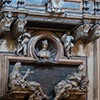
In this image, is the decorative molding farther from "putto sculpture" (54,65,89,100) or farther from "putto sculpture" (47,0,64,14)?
"putto sculpture" (47,0,64,14)

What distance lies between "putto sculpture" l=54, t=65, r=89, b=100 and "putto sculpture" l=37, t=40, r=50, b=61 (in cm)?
52

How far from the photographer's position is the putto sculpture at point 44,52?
27.9 ft

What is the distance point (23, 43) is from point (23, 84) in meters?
0.80

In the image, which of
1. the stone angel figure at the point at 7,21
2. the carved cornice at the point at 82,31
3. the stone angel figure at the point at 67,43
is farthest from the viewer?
the stone angel figure at the point at 67,43

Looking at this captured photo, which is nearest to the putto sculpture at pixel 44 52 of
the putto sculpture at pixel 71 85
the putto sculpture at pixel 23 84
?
the putto sculpture at pixel 23 84

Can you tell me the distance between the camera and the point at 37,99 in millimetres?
8180

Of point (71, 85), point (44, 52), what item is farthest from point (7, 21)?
point (71, 85)

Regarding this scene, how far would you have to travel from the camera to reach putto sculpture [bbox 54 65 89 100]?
8.34 m

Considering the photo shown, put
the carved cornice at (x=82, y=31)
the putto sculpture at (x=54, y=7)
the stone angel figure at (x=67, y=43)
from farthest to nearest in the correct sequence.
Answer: the stone angel figure at (x=67, y=43) < the carved cornice at (x=82, y=31) < the putto sculpture at (x=54, y=7)

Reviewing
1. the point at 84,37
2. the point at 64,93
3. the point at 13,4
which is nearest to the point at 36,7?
the point at 13,4

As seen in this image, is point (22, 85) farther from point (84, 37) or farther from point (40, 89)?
point (84, 37)

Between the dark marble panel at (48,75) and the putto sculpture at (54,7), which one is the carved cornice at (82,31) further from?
the dark marble panel at (48,75)

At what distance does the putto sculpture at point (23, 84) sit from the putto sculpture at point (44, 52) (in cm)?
40

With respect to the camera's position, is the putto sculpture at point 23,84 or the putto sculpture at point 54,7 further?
the putto sculpture at point 54,7
